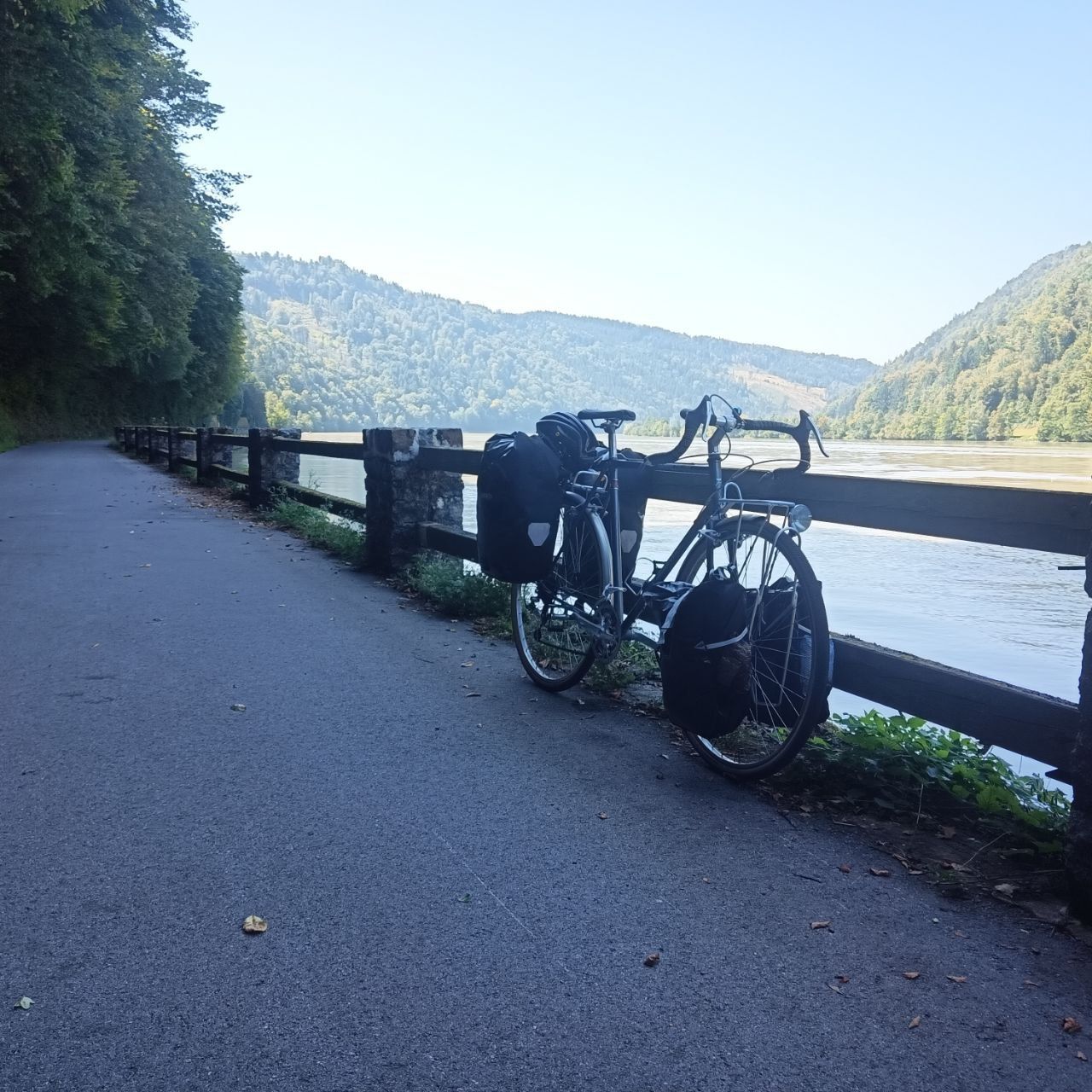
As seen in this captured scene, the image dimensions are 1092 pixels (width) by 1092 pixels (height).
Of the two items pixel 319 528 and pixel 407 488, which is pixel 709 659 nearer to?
pixel 407 488

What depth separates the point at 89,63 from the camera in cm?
1950

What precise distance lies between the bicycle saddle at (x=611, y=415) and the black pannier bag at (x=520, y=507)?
0.85ft

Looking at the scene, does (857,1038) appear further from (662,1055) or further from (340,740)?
(340,740)

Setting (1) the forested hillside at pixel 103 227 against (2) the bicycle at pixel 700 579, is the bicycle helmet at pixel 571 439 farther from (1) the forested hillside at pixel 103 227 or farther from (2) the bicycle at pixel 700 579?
(1) the forested hillside at pixel 103 227

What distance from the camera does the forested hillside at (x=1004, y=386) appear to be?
23.3 meters

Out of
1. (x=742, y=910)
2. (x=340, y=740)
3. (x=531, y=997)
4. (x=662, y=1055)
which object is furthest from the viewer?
(x=340, y=740)

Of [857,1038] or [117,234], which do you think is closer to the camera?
[857,1038]

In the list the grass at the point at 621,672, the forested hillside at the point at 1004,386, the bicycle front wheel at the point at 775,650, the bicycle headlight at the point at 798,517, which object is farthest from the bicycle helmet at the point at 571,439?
the forested hillside at the point at 1004,386

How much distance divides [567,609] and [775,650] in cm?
145

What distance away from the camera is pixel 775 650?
3443 millimetres

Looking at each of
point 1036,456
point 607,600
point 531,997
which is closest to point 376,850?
point 531,997

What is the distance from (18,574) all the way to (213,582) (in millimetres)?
1644

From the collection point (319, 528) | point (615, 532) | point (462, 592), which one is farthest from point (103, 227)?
point (615, 532)

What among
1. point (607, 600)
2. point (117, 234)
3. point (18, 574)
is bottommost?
point (18, 574)
